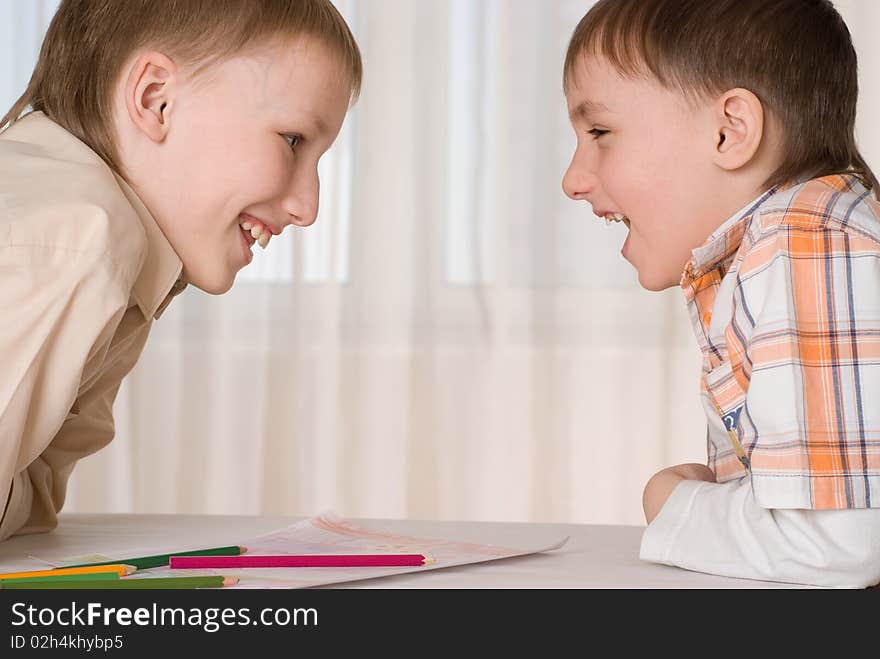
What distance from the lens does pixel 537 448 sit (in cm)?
195

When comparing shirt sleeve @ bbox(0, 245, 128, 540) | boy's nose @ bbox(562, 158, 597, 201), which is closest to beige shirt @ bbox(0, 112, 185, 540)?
shirt sleeve @ bbox(0, 245, 128, 540)

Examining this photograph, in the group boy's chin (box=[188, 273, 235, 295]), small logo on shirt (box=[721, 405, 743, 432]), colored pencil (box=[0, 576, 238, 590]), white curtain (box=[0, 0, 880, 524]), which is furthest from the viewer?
white curtain (box=[0, 0, 880, 524])

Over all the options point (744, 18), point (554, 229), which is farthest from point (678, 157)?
point (554, 229)

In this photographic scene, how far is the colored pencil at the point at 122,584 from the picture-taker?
58cm

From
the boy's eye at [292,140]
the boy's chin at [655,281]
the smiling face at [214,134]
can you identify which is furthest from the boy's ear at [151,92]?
the boy's chin at [655,281]

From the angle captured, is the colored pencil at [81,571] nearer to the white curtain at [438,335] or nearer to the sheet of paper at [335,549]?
the sheet of paper at [335,549]

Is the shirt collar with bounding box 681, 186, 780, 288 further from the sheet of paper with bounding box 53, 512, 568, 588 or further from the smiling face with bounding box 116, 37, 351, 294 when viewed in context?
the smiling face with bounding box 116, 37, 351, 294

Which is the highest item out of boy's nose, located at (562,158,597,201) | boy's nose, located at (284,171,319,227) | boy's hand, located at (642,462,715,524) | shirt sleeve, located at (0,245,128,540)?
boy's nose, located at (562,158,597,201)

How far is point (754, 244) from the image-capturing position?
747 millimetres

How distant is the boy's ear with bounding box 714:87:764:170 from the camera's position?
33.1 inches

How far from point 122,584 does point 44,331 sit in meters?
0.19

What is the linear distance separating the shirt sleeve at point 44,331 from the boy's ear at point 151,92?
22 centimetres

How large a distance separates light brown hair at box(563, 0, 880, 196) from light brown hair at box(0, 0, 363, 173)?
0.31 metres
